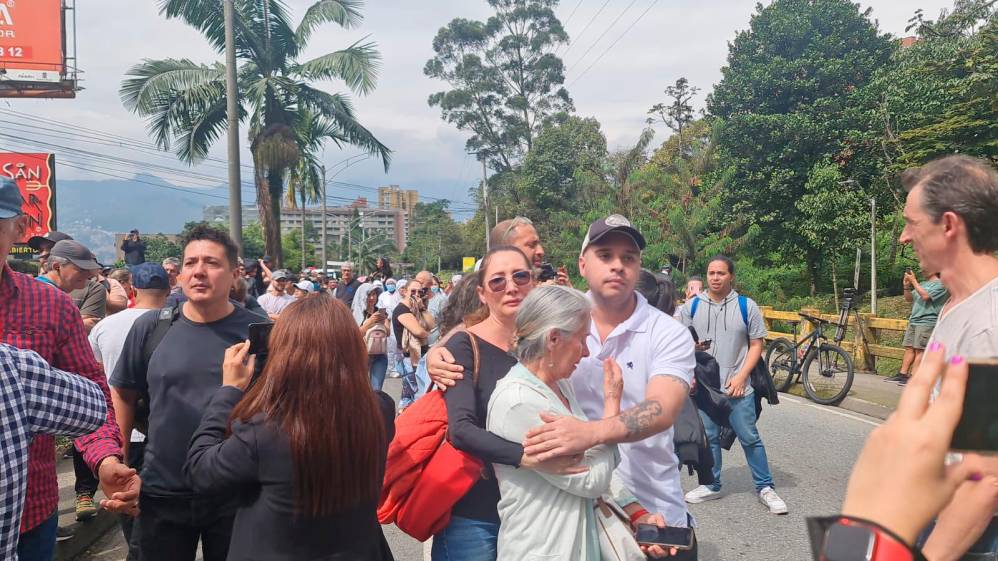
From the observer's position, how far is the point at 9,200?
2.29m

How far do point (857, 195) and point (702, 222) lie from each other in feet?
16.0

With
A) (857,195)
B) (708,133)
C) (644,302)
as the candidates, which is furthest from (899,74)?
(644,302)

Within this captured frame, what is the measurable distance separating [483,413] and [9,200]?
1.75 metres

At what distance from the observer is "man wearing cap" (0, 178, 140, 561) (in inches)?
90.6

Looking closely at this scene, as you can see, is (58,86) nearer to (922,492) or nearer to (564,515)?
(564,515)

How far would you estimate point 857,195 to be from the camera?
72.3ft

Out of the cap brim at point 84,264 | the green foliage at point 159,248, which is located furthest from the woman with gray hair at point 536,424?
the green foliage at point 159,248

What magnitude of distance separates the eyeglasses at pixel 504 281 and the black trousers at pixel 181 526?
1411mm

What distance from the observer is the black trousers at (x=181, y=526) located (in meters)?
2.83

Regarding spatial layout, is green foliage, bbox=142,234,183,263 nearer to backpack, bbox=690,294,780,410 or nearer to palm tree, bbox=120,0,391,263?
palm tree, bbox=120,0,391,263

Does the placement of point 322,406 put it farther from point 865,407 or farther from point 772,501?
point 865,407

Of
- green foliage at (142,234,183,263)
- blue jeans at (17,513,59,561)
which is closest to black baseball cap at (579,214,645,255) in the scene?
blue jeans at (17,513,59,561)

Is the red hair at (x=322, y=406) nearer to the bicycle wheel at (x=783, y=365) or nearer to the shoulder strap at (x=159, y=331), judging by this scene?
the shoulder strap at (x=159, y=331)

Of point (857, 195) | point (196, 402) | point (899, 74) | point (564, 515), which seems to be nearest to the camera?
point (564, 515)
